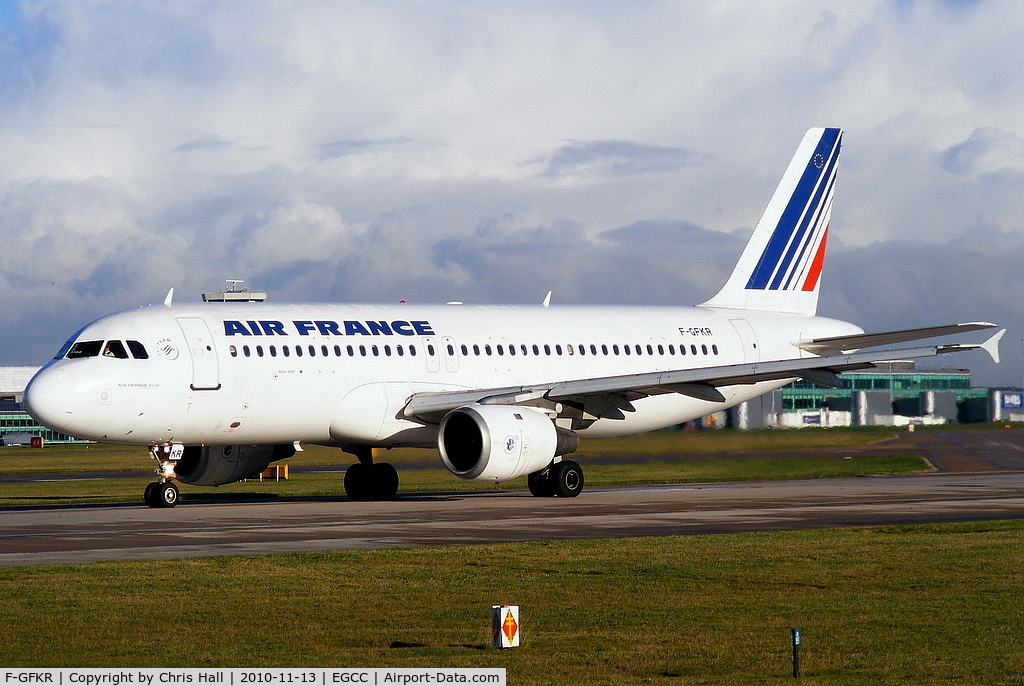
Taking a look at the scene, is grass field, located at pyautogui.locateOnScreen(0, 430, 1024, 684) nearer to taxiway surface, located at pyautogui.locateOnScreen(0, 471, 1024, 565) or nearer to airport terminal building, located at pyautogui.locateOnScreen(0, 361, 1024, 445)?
taxiway surface, located at pyautogui.locateOnScreen(0, 471, 1024, 565)

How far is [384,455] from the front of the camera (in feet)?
134

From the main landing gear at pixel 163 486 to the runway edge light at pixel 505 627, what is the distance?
758 inches

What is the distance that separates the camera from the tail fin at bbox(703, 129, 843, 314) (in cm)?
4031

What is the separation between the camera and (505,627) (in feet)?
37.0

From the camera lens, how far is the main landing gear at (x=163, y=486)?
95.9ft

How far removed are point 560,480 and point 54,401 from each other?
1149cm

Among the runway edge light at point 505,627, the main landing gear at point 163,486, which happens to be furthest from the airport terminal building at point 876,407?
the runway edge light at point 505,627

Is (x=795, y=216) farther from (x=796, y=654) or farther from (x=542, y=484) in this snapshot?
(x=796, y=654)

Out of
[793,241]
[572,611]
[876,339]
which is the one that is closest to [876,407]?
[793,241]

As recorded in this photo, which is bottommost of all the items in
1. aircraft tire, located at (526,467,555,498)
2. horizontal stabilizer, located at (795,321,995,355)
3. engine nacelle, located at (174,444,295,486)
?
aircraft tire, located at (526,467,555,498)

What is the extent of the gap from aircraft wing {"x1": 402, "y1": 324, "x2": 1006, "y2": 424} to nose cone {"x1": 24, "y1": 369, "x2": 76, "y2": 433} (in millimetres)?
7400

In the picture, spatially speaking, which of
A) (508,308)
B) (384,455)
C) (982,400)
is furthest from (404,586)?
(982,400)

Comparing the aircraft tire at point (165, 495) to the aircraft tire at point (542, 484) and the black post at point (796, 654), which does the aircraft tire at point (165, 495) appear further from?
the black post at point (796, 654)

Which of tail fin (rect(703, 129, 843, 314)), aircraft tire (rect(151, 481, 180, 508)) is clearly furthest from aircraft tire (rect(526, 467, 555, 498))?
tail fin (rect(703, 129, 843, 314))
